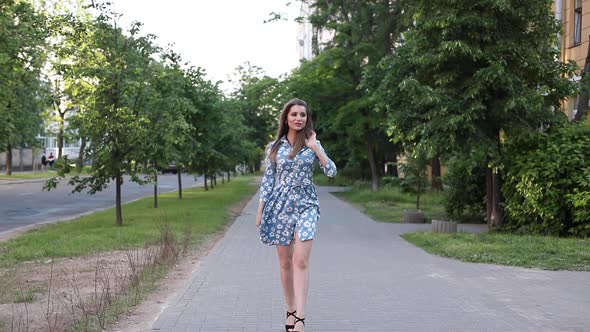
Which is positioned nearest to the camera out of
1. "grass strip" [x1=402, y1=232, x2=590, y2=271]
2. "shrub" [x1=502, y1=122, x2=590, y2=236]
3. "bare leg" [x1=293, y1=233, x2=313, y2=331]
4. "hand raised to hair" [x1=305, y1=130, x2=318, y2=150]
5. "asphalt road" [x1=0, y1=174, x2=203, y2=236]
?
"bare leg" [x1=293, y1=233, x2=313, y2=331]

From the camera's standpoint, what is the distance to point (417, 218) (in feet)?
59.0

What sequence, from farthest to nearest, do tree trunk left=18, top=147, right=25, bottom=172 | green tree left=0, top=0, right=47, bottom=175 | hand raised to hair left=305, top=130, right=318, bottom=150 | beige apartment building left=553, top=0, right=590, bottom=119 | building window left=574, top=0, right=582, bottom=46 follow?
tree trunk left=18, top=147, right=25, bottom=172
building window left=574, top=0, right=582, bottom=46
beige apartment building left=553, top=0, right=590, bottom=119
green tree left=0, top=0, right=47, bottom=175
hand raised to hair left=305, top=130, right=318, bottom=150

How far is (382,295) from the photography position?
7633mm

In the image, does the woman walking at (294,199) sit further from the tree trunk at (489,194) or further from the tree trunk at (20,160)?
the tree trunk at (20,160)

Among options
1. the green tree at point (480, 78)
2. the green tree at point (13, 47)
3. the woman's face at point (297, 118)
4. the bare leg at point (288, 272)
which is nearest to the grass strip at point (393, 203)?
the green tree at point (480, 78)

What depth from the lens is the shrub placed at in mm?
12992

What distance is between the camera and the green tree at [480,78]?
13508mm

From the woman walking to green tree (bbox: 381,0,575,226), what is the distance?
8.14 metres

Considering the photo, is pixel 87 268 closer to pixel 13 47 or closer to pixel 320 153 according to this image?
pixel 13 47

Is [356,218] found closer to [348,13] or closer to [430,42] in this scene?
[430,42]

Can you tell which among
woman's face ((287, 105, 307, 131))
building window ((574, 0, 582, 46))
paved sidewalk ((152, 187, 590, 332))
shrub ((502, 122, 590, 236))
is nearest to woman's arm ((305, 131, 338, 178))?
woman's face ((287, 105, 307, 131))

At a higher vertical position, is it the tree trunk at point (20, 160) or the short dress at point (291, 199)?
the tree trunk at point (20, 160)

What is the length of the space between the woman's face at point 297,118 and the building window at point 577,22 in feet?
54.1

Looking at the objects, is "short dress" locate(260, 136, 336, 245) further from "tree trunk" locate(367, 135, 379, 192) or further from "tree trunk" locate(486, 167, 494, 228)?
"tree trunk" locate(367, 135, 379, 192)
